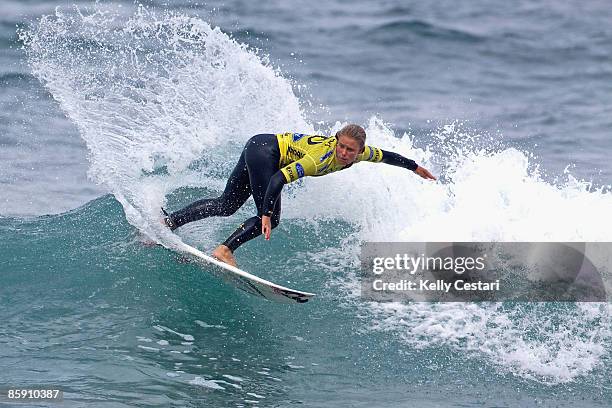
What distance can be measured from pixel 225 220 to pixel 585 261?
13.2 ft

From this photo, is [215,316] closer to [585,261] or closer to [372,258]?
[372,258]

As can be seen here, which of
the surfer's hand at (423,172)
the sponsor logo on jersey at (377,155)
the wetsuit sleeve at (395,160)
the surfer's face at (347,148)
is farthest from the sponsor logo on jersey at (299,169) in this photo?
the surfer's hand at (423,172)

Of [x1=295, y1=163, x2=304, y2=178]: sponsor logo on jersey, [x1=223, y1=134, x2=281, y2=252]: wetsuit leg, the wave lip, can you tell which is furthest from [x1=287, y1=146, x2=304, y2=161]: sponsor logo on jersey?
the wave lip

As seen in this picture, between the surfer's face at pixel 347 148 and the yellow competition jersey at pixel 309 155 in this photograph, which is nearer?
the surfer's face at pixel 347 148

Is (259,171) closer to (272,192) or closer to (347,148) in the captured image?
(272,192)

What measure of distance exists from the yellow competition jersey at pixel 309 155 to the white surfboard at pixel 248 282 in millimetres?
923

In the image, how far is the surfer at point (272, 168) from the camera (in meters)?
7.21

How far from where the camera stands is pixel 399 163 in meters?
8.11

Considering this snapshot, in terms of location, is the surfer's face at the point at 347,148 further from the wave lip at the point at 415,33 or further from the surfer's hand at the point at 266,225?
the wave lip at the point at 415,33

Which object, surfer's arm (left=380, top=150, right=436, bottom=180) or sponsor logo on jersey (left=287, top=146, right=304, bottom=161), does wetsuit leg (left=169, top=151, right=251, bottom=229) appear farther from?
surfer's arm (left=380, top=150, right=436, bottom=180)

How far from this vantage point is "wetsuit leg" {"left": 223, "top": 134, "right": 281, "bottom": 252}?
763 cm

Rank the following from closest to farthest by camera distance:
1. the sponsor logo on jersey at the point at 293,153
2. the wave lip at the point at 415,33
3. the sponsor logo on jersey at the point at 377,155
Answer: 1. the sponsor logo on jersey at the point at 293,153
2. the sponsor logo on jersey at the point at 377,155
3. the wave lip at the point at 415,33

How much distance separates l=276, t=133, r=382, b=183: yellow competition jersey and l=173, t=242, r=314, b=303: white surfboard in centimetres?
92

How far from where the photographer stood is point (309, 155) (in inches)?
292
